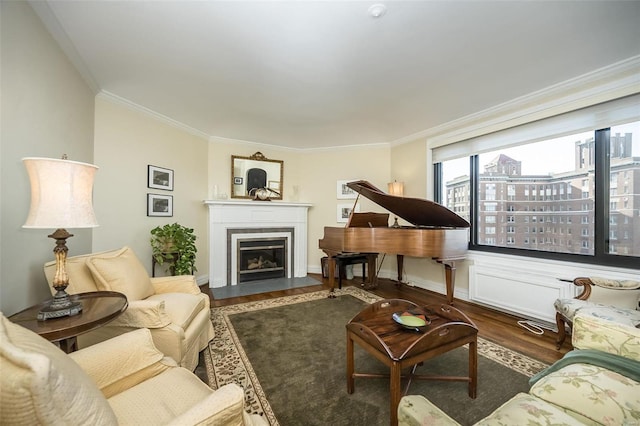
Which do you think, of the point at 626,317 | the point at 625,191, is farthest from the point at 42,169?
the point at 625,191

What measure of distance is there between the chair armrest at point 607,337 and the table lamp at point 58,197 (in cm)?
254

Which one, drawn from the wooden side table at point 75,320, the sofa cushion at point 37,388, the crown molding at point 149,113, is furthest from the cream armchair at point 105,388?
the crown molding at point 149,113

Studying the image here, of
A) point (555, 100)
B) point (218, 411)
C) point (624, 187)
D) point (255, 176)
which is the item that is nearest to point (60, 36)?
point (218, 411)

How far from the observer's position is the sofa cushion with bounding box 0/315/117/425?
50cm

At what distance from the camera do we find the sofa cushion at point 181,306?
6.03 feet

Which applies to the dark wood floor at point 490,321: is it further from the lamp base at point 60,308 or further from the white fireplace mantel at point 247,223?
the lamp base at point 60,308

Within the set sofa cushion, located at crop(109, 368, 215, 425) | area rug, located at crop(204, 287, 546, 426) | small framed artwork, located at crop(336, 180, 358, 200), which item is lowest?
area rug, located at crop(204, 287, 546, 426)

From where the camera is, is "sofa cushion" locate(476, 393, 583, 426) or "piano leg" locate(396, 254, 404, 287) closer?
"sofa cushion" locate(476, 393, 583, 426)

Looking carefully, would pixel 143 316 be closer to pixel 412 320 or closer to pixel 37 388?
pixel 37 388

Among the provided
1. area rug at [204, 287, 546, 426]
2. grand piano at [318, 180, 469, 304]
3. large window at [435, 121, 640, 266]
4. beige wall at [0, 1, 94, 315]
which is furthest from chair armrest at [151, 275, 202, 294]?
large window at [435, 121, 640, 266]

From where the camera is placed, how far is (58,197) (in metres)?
1.20

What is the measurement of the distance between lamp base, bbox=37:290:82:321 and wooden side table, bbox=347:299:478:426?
59.3 inches

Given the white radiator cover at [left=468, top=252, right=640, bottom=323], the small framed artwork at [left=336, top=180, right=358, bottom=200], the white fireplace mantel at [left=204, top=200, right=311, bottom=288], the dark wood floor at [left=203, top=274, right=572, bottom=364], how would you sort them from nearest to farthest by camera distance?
the dark wood floor at [left=203, top=274, right=572, bottom=364]
the white radiator cover at [left=468, top=252, right=640, bottom=323]
the white fireplace mantel at [left=204, top=200, right=311, bottom=288]
the small framed artwork at [left=336, top=180, right=358, bottom=200]

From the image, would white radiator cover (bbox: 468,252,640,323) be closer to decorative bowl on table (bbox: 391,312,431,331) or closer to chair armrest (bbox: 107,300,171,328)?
decorative bowl on table (bbox: 391,312,431,331)
